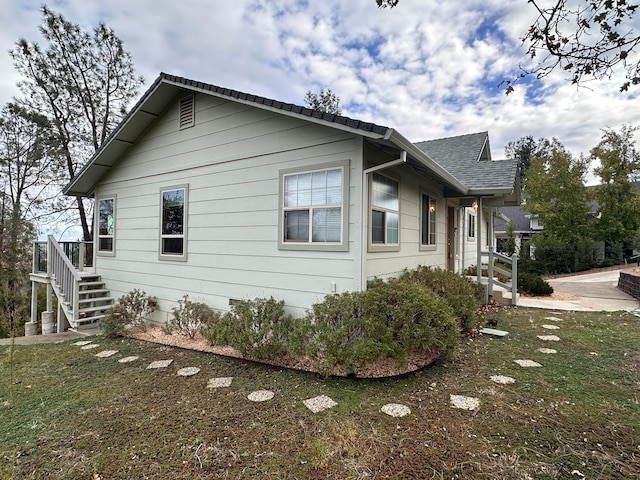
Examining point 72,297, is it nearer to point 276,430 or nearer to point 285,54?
point 276,430

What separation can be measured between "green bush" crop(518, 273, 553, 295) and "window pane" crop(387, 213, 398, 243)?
6.48 meters

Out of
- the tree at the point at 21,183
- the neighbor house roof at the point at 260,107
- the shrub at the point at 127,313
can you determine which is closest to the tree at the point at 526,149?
the neighbor house roof at the point at 260,107

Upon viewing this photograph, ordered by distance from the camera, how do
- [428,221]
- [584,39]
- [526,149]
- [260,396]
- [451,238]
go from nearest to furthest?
1. [584,39]
2. [260,396]
3. [428,221]
4. [451,238]
5. [526,149]

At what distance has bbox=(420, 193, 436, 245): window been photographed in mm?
7079

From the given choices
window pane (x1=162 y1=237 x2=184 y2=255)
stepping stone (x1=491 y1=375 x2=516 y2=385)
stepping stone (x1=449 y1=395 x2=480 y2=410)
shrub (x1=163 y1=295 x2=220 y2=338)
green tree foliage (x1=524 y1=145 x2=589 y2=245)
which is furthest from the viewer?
green tree foliage (x1=524 y1=145 x2=589 y2=245)

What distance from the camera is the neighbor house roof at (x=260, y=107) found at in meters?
4.24

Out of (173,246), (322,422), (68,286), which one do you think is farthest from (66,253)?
(322,422)

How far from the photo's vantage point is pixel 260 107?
201 inches

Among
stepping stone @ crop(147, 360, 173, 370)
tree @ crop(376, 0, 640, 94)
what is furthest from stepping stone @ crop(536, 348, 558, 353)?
stepping stone @ crop(147, 360, 173, 370)

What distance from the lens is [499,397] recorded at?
11.0 feet

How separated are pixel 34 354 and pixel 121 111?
1159 centimetres

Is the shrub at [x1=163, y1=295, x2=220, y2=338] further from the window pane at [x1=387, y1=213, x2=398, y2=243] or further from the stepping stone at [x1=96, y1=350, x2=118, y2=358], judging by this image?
the window pane at [x1=387, y1=213, x2=398, y2=243]

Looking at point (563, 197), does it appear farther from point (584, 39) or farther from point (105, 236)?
point (105, 236)

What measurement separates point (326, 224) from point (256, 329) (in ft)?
5.91
